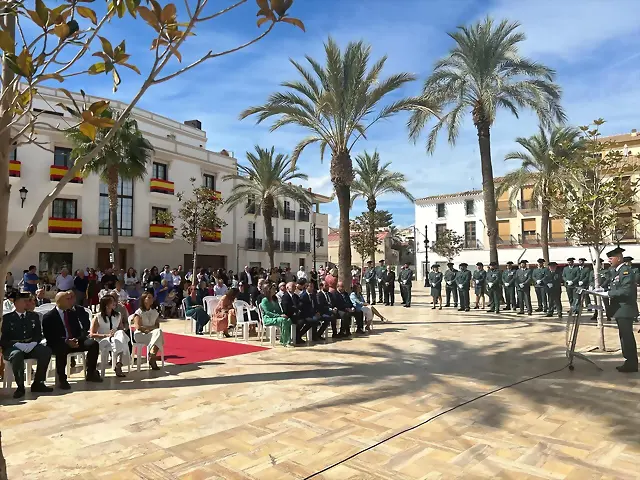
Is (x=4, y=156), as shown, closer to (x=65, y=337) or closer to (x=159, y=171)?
(x=65, y=337)

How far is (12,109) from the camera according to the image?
3246mm

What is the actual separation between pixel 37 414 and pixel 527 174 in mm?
28385

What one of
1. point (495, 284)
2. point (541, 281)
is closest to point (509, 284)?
point (495, 284)

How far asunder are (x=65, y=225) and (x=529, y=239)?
127 ft

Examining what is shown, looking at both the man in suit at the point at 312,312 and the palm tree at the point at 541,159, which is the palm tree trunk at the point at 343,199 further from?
the palm tree at the point at 541,159

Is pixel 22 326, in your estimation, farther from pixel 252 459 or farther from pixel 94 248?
pixel 94 248

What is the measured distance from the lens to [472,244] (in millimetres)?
48938

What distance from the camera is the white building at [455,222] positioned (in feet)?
159

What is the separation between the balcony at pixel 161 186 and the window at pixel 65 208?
456cm

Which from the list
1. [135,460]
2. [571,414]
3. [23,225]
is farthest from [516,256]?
[135,460]

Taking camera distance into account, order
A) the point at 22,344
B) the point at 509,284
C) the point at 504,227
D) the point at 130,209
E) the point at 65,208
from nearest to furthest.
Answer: the point at 22,344, the point at 509,284, the point at 65,208, the point at 130,209, the point at 504,227

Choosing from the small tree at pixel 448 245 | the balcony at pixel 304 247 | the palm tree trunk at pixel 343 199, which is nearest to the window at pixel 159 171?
the balcony at pixel 304 247

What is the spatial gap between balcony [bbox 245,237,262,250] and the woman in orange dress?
2574 centimetres

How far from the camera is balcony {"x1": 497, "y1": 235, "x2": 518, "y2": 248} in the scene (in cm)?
4606
